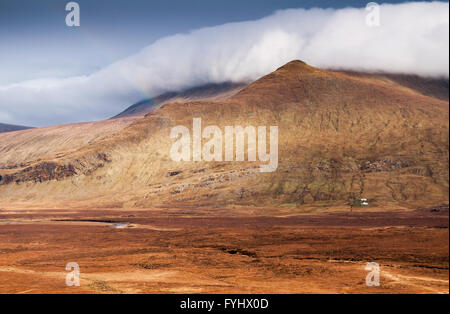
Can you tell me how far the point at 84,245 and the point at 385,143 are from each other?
98.3 meters

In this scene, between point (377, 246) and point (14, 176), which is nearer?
point (377, 246)

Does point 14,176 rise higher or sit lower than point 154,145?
lower

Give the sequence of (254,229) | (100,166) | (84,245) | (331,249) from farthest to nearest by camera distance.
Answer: (100,166) → (254,229) → (84,245) → (331,249)

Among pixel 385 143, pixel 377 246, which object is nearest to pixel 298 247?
pixel 377 246

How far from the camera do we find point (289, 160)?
425 feet

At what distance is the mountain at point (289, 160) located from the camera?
364ft

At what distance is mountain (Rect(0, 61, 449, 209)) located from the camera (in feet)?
364

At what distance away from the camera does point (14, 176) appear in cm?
16600

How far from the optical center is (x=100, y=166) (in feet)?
532
